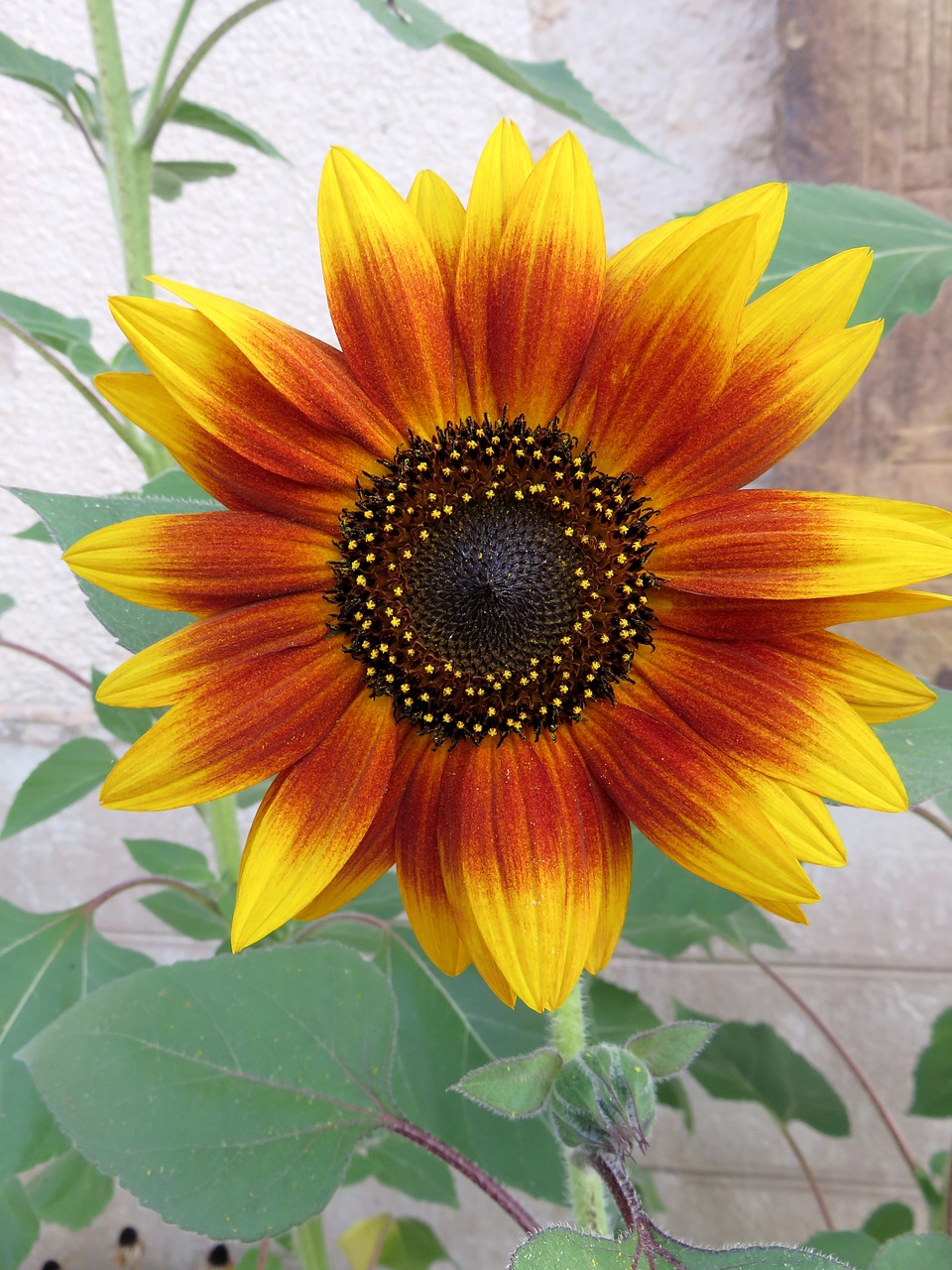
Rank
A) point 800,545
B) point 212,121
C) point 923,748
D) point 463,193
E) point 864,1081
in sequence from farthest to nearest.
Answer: point 463,193 < point 864,1081 < point 212,121 < point 923,748 < point 800,545

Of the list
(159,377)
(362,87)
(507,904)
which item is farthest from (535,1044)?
(362,87)

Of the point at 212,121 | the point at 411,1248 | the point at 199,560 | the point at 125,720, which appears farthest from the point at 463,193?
the point at 411,1248

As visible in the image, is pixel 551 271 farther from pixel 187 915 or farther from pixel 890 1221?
pixel 890 1221

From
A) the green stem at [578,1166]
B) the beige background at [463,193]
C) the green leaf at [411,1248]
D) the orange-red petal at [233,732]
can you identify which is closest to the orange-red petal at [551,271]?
the orange-red petal at [233,732]

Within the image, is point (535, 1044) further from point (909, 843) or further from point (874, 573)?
point (909, 843)

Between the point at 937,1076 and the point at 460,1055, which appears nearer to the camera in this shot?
the point at 460,1055

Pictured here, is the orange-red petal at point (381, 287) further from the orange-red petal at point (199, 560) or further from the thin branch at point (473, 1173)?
the thin branch at point (473, 1173)
